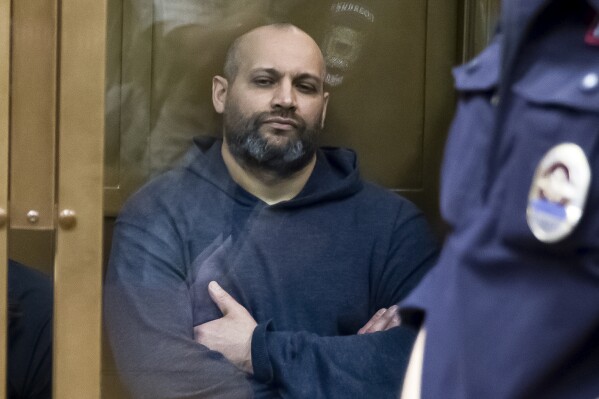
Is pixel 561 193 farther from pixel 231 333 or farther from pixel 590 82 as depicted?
pixel 231 333

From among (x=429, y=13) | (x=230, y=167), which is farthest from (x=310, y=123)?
(x=429, y=13)

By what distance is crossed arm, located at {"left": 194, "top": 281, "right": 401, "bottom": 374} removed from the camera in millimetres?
1911

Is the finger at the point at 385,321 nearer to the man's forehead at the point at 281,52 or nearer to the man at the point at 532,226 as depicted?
the man's forehead at the point at 281,52

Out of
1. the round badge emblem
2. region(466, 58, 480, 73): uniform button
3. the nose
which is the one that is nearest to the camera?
the round badge emblem

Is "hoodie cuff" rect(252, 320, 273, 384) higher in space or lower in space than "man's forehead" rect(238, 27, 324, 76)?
lower

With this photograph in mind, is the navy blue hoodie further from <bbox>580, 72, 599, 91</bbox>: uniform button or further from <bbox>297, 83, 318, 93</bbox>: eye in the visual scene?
<bbox>580, 72, 599, 91</bbox>: uniform button

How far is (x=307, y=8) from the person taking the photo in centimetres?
195

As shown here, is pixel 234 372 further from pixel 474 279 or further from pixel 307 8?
pixel 474 279

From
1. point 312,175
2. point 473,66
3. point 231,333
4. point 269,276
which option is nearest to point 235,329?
point 231,333

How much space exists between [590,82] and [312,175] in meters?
1.28

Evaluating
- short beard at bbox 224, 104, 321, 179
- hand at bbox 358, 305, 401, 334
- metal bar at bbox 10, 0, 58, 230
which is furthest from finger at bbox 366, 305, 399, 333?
metal bar at bbox 10, 0, 58, 230

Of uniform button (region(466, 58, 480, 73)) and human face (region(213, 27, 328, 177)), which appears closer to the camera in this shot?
uniform button (region(466, 58, 480, 73))

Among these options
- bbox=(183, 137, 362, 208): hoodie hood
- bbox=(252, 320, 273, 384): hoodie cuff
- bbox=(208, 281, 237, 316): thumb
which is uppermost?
bbox=(183, 137, 362, 208): hoodie hood

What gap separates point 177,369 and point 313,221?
0.41m
